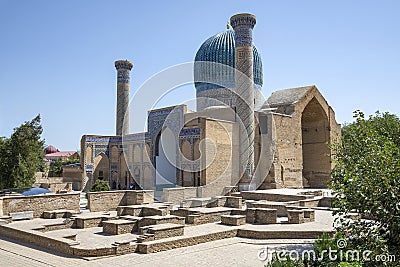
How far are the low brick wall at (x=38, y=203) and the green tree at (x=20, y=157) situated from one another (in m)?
6.09

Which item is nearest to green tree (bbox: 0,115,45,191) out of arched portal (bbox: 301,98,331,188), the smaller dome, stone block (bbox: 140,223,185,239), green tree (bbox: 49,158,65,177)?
stone block (bbox: 140,223,185,239)

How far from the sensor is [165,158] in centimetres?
2628

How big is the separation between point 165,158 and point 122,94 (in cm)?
831

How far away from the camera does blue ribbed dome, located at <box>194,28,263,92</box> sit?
27547 millimetres

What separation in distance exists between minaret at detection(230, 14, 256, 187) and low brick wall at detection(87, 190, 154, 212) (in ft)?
20.7

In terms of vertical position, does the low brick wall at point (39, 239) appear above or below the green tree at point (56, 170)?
below

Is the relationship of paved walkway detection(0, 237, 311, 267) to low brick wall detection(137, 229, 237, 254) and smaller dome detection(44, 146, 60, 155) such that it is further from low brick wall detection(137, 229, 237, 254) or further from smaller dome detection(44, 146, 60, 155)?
smaller dome detection(44, 146, 60, 155)

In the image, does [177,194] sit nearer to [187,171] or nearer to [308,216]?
[187,171]

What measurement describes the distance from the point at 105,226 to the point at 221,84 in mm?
18092

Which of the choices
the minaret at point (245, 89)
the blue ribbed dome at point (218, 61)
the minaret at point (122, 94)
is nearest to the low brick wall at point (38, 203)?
the minaret at point (245, 89)

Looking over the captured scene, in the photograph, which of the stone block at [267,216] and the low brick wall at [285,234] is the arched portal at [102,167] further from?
the low brick wall at [285,234]

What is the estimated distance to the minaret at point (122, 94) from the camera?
3150 centimetres

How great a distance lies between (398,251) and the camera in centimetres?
533

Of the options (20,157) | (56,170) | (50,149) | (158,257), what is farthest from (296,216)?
(50,149)
